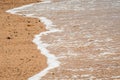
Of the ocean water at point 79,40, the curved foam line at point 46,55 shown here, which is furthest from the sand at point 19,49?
the ocean water at point 79,40

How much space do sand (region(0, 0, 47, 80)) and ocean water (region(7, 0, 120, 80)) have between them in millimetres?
272

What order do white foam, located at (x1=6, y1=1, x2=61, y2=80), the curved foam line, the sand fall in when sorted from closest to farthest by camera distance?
1. the curved foam line
2. white foam, located at (x1=6, y1=1, x2=61, y2=80)
3. the sand

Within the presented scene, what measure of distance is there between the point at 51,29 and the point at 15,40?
2.67 metres

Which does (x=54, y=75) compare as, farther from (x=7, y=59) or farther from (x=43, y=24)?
(x=43, y=24)

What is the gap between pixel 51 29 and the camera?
1697 cm

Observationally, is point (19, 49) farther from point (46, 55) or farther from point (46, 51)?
point (46, 55)

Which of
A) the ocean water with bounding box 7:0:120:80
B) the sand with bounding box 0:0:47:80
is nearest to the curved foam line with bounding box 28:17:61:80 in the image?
the ocean water with bounding box 7:0:120:80

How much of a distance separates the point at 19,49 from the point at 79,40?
7.61 ft

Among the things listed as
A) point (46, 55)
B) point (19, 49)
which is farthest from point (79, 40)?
point (46, 55)

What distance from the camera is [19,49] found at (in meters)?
13.0

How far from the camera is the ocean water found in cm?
1020

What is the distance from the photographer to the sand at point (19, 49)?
1031 centimetres

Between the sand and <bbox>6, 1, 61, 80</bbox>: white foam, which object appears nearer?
<bbox>6, 1, 61, 80</bbox>: white foam

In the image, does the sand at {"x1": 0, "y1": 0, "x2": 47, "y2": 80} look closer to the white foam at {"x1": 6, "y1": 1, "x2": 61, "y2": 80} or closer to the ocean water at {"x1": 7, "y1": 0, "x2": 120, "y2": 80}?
the white foam at {"x1": 6, "y1": 1, "x2": 61, "y2": 80}
